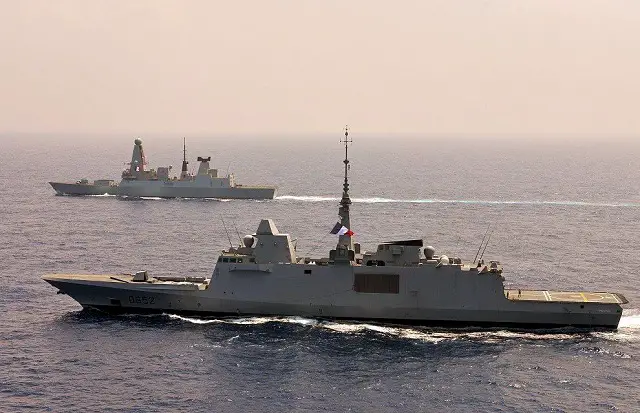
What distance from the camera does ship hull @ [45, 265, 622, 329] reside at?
4419 cm

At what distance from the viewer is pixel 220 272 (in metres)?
45.3

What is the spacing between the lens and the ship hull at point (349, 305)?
44188 millimetres

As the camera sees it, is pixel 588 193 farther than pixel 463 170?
No

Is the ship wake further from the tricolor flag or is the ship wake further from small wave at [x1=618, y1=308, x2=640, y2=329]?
the tricolor flag

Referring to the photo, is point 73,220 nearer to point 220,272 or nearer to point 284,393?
point 220,272

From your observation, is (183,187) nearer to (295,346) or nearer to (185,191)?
(185,191)

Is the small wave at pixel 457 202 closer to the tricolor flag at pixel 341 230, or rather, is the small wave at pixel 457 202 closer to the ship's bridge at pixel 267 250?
the tricolor flag at pixel 341 230

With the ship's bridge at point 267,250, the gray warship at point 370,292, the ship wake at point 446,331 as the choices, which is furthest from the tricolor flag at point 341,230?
the ship wake at point 446,331

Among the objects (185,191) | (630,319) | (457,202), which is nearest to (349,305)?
(630,319)

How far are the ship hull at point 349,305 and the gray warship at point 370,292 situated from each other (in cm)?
5

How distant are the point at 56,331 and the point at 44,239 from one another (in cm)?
3025

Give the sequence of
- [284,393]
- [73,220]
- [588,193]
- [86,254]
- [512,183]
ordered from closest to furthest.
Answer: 1. [284,393]
2. [86,254]
3. [73,220]
4. [588,193]
5. [512,183]

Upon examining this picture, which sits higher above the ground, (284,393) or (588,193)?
(588,193)

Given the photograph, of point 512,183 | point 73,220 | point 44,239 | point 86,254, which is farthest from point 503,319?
point 512,183
